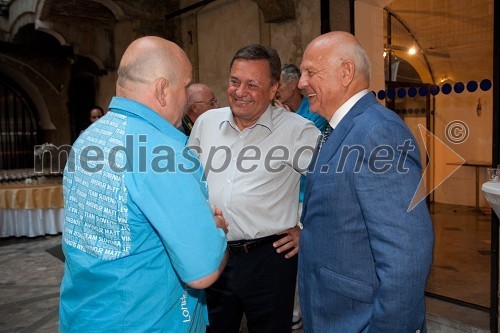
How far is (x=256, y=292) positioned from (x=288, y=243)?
0.92 ft

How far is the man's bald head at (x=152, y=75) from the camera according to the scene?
1.25 m

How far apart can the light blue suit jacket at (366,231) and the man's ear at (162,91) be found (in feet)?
1.74

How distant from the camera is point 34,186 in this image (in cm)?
628

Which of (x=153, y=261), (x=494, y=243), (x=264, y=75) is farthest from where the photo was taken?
(x=494, y=243)

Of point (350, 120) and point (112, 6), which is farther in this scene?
Result: point (112, 6)

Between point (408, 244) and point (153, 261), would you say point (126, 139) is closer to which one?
point (153, 261)

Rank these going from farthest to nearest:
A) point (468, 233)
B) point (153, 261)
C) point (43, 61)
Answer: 1. point (43, 61)
2. point (468, 233)
3. point (153, 261)

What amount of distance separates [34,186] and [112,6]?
10.7ft

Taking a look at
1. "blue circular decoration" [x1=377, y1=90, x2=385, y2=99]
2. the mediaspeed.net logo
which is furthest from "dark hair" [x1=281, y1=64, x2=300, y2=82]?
the mediaspeed.net logo

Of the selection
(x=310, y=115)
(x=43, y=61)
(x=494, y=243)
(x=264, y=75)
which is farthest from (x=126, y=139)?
(x=43, y=61)

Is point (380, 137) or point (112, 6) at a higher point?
point (112, 6)

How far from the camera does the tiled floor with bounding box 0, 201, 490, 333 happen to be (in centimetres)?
371

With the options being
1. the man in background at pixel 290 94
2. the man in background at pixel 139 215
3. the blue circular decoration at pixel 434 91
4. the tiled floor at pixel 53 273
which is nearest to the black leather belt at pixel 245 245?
the man in background at pixel 139 215

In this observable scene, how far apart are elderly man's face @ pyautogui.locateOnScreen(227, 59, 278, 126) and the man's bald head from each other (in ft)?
2.61
